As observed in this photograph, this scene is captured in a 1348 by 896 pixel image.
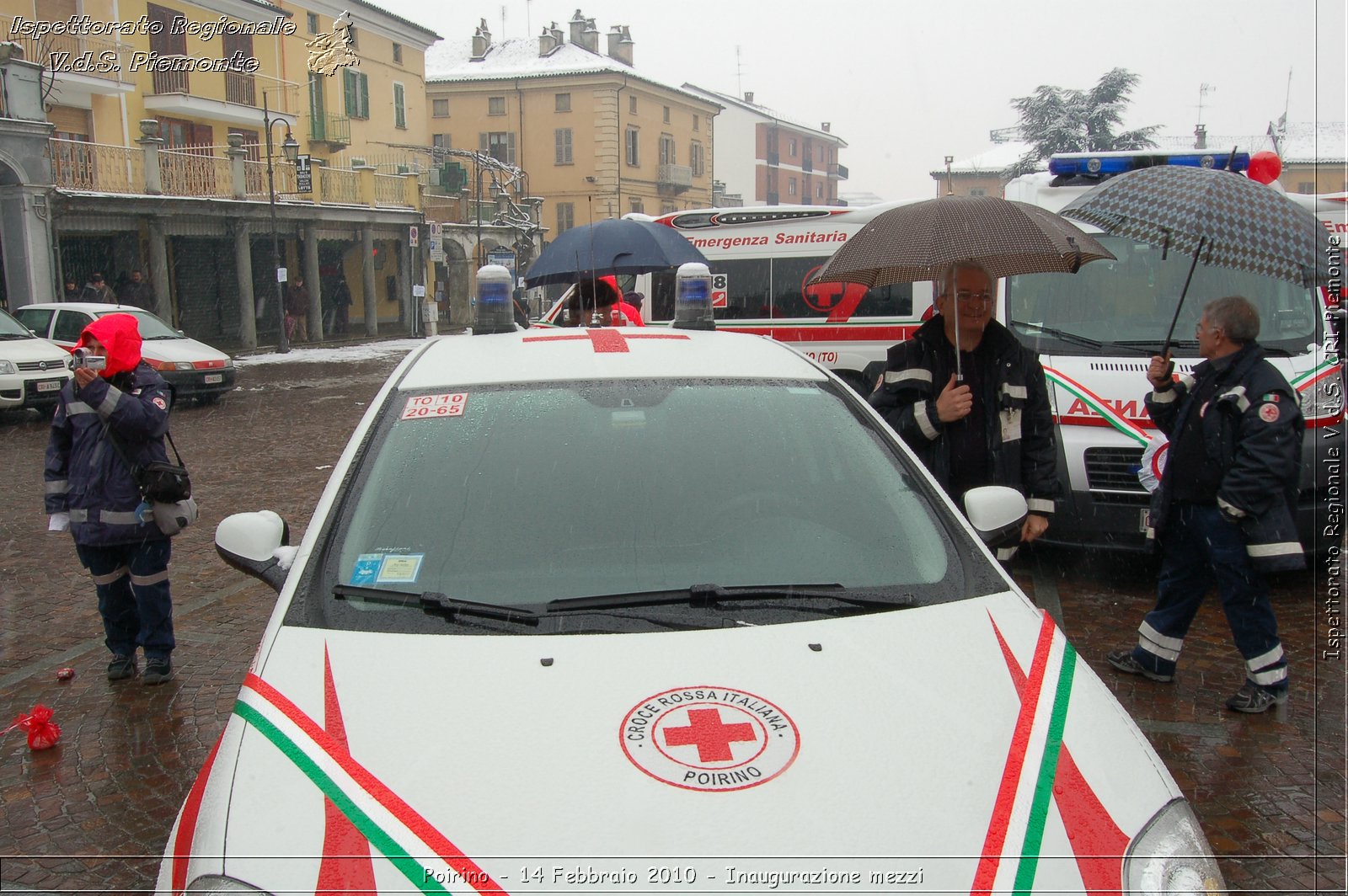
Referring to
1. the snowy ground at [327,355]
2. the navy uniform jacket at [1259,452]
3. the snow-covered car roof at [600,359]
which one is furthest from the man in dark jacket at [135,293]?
the navy uniform jacket at [1259,452]

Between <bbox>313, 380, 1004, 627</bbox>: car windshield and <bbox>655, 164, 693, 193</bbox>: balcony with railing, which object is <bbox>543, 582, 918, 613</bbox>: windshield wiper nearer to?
<bbox>313, 380, 1004, 627</bbox>: car windshield

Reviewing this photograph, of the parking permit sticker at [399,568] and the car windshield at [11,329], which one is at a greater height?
the car windshield at [11,329]

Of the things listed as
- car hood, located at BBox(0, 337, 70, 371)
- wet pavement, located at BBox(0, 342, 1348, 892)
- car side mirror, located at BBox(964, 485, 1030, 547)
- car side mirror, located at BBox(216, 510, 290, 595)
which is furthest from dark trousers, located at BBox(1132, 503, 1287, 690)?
car hood, located at BBox(0, 337, 70, 371)

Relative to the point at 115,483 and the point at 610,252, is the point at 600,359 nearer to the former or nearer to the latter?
the point at 115,483

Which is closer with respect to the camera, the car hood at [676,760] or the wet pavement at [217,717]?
the car hood at [676,760]

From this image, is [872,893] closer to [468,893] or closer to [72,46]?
[468,893]

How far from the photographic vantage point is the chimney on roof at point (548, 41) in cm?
5944

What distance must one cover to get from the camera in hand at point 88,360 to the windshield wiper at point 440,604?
2.97 meters

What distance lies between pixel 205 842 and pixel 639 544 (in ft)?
3.67

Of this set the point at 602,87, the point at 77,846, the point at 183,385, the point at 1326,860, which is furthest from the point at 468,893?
the point at 602,87

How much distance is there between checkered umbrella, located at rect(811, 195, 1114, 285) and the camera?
3.95m

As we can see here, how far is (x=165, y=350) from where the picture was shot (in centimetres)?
1609

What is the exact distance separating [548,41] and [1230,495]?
200 ft

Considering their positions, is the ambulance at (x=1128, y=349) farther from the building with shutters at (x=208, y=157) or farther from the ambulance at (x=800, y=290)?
the building with shutters at (x=208, y=157)
